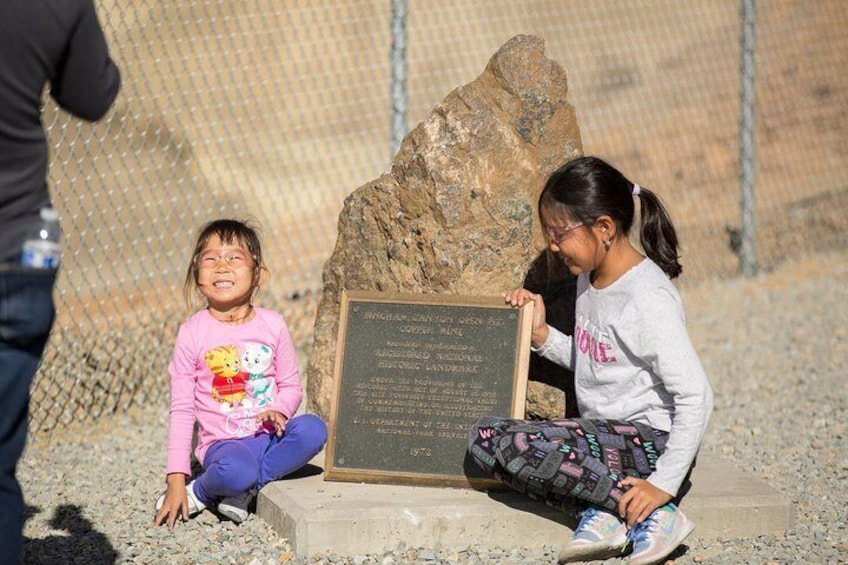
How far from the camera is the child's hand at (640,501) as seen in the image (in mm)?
3830

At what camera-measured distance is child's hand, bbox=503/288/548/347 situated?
4.37 m

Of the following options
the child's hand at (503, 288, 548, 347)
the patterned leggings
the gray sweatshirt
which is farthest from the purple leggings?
the gray sweatshirt

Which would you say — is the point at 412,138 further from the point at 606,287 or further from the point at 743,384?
the point at 743,384

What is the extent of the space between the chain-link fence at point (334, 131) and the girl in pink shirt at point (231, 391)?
1.99 m

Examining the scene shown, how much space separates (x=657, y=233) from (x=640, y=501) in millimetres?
981

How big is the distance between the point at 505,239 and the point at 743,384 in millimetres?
2836

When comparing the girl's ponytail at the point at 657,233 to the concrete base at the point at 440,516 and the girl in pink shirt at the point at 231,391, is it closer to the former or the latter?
the concrete base at the point at 440,516

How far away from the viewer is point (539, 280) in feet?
15.6

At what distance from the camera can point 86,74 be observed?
2836mm

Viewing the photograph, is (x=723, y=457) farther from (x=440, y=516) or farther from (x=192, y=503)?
(x=192, y=503)

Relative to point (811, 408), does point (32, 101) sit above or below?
above

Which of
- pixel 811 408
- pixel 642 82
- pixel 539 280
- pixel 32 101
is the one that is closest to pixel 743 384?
pixel 811 408

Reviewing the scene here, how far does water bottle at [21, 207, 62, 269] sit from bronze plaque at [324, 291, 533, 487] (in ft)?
6.11

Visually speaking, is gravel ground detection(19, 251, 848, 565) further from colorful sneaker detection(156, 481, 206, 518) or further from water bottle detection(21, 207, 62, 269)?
water bottle detection(21, 207, 62, 269)
